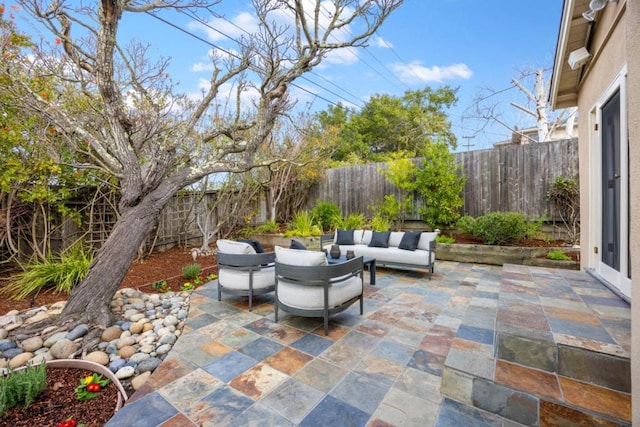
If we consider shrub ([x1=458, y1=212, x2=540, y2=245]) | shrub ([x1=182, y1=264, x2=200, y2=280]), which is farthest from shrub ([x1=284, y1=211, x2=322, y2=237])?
shrub ([x1=458, y1=212, x2=540, y2=245])

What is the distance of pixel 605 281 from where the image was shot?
129 inches

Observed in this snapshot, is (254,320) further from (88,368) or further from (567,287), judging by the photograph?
(567,287)

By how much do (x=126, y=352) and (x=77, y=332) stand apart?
0.66 m

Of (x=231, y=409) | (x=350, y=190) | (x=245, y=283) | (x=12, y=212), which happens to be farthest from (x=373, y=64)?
(x=231, y=409)

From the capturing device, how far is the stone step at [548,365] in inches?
67.1

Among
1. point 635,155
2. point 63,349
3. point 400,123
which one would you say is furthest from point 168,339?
point 400,123

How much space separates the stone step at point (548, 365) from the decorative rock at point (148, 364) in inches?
94.3

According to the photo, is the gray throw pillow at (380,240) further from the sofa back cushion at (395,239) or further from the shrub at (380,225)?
the shrub at (380,225)

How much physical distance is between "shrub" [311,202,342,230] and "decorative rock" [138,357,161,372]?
20.5ft

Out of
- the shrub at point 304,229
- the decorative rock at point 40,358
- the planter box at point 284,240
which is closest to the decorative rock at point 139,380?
the decorative rock at point 40,358

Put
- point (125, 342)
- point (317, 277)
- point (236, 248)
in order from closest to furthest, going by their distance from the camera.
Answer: point (125, 342), point (317, 277), point (236, 248)

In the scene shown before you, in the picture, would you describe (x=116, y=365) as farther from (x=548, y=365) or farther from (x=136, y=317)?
(x=548, y=365)

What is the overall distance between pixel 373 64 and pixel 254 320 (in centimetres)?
1152

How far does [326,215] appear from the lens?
8586 mm
